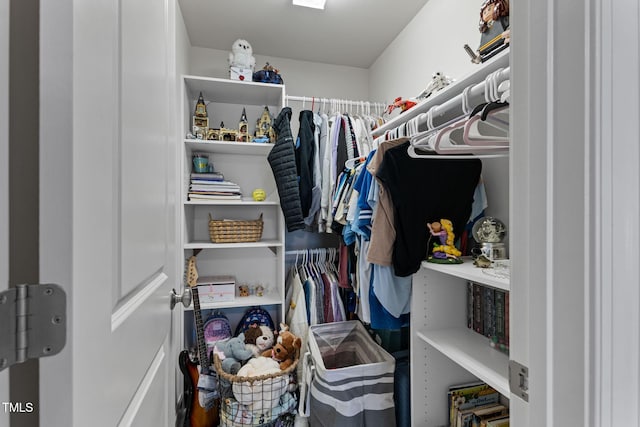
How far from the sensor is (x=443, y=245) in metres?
1.25

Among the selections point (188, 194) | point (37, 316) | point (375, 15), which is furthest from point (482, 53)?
point (188, 194)

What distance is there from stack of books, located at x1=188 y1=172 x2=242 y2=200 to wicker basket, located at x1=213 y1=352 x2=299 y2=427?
3.44 ft

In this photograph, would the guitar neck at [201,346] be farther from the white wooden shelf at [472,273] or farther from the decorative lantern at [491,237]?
the decorative lantern at [491,237]

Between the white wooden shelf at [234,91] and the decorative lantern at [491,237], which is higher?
the white wooden shelf at [234,91]

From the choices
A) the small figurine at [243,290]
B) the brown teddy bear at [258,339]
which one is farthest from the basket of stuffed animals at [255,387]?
the small figurine at [243,290]

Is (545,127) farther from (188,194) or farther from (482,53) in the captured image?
(188,194)

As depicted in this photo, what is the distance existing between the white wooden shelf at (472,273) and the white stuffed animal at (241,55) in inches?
66.9

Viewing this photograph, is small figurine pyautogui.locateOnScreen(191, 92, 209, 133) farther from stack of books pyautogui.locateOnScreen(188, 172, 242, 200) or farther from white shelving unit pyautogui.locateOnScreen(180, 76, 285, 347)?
stack of books pyautogui.locateOnScreen(188, 172, 242, 200)

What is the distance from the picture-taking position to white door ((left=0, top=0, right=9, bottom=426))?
0.31 meters

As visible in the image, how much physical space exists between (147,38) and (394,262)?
1080mm

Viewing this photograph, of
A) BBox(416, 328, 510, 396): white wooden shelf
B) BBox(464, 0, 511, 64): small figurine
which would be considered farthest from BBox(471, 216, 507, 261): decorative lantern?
BBox(464, 0, 511, 64): small figurine

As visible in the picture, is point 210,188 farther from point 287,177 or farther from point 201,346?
point 201,346

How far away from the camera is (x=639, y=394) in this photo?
1.43 ft

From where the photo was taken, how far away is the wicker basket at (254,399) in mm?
1453
